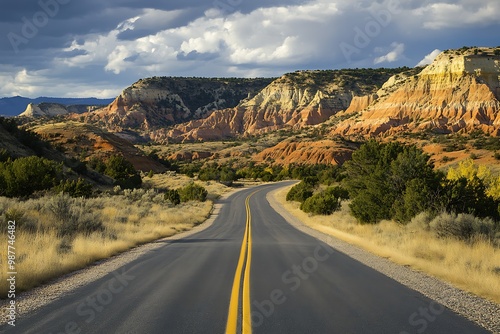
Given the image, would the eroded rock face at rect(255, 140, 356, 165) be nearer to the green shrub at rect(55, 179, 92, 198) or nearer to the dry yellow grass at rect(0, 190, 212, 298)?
the green shrub at rect(55, 179, 92, 198)

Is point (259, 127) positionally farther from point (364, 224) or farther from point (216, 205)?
point (364, 224)

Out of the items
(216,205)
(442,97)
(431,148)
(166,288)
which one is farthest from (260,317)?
(442,97)

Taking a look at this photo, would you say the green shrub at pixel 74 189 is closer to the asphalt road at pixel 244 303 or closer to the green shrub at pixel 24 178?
the green shrub at pixel 24 178

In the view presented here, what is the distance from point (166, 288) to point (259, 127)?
177938 mm

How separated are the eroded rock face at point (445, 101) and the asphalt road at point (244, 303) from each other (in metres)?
105

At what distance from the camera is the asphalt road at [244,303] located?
254 inches

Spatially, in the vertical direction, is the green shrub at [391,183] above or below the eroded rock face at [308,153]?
above

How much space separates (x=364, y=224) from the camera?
1053 inches

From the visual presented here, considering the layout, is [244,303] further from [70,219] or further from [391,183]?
[391,183]

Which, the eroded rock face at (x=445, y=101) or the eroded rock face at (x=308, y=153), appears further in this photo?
the eroded rock face at (x=445, y=101)

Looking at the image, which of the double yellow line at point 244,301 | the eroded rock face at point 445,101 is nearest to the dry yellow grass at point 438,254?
the double yellow line at point 244,301

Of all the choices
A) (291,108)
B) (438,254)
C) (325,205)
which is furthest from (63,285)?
(291,108)

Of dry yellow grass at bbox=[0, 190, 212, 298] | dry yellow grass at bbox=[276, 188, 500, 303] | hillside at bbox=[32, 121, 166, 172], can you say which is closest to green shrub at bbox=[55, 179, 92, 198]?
dry yellow grass at bbox=[0, 190, 212, 298]

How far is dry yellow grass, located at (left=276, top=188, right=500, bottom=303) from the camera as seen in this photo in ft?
33.3
